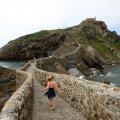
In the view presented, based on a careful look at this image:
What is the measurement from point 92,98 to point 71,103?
5.01m

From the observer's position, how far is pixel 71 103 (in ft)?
67.3

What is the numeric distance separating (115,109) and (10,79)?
29.0 metres

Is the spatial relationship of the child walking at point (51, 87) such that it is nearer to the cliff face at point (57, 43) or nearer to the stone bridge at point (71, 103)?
the stone bridge at point (71, 103)

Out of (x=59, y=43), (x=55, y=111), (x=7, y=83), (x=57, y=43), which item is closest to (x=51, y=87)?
(x=55, y=111)

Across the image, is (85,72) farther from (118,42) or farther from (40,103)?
(118,42)

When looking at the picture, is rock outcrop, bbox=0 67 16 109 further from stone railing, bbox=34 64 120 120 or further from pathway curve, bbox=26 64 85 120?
stone railing, bbox=34 64 120 120

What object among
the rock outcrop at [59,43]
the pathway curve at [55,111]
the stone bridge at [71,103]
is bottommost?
the pathway curve at [55,111]

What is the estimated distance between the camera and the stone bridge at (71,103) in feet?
41.2

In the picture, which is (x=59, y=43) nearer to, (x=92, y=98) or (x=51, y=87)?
(x=51, y=87)

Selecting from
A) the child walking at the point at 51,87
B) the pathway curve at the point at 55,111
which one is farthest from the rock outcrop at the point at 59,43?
the child walking at the point at 51,87

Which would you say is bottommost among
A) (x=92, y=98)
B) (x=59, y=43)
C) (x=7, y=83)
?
(x=7, y=83)

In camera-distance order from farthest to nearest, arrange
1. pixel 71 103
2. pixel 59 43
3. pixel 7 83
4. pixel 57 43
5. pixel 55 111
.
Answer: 1. pixel 57 43
2. pixel 59 43
3. pixel 7 83
4. pixel 71 103
5. pixel 55 111

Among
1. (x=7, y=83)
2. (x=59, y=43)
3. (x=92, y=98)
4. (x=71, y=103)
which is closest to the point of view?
(x=92, y=98)

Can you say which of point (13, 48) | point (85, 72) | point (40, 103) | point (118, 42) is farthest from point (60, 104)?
point (118, 42)
